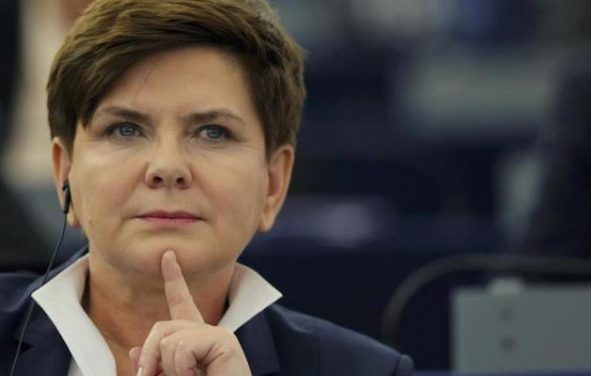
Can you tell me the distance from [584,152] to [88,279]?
90.5 inches

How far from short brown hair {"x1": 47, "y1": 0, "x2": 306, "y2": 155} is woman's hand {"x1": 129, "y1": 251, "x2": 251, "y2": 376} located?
0.99 ft

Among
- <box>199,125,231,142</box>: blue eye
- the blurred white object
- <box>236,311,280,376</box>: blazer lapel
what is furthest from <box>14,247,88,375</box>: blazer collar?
the blurred white object

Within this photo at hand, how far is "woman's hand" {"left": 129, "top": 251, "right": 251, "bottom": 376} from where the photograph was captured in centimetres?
293

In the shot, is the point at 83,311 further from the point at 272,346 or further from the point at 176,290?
the point at 272,346

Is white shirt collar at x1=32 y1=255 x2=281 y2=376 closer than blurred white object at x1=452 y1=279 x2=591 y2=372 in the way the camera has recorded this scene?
Yes

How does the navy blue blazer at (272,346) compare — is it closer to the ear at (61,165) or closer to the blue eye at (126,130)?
the ear at (61,165)

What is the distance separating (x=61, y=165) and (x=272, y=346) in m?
0.46

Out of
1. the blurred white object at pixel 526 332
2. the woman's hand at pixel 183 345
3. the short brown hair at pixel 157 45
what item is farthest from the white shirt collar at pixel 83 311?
the blurred white object at pixel 526 332

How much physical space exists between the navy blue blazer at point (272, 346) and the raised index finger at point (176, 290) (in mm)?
191

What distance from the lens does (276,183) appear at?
3.30m

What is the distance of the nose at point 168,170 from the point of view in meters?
3.02

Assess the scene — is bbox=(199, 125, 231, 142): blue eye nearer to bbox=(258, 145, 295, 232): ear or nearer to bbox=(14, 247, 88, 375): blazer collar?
bbox=(258, 145, 295, 232): ear

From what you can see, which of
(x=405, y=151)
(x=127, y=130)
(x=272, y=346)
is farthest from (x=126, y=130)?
(x=405, y=151)

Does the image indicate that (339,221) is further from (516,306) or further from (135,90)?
(135,90)
